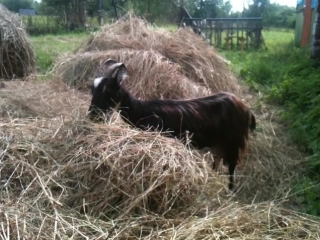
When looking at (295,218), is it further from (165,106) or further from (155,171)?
(165,106)

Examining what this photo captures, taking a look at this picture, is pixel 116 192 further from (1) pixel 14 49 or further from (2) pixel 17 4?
(2) pixel 17 4

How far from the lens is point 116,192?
14.3 feet

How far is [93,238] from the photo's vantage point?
3.85m

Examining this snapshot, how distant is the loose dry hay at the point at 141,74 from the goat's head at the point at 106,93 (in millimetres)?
2133

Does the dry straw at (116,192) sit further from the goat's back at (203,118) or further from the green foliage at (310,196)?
the goat's back at (203,118)

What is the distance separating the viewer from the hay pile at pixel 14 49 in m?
10.7

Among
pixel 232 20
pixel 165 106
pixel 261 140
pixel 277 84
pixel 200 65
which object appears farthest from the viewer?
pixel 232 20

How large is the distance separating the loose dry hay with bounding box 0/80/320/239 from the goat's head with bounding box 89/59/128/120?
220mm

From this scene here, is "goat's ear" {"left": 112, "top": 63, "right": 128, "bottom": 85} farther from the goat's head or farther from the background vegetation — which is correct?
the background vegetation

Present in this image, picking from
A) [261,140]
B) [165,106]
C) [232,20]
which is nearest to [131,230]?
[165,106]

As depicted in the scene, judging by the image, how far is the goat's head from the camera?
17.6 feet

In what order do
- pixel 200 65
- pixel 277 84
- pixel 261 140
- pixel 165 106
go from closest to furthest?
pixel 165 106 < pixel 261 140 < pixel 200 65 < pixel 277 84

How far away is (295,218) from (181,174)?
1025 millimetres

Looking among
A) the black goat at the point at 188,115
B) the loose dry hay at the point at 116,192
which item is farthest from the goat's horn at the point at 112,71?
the loose dry hay at the point at 116,192
